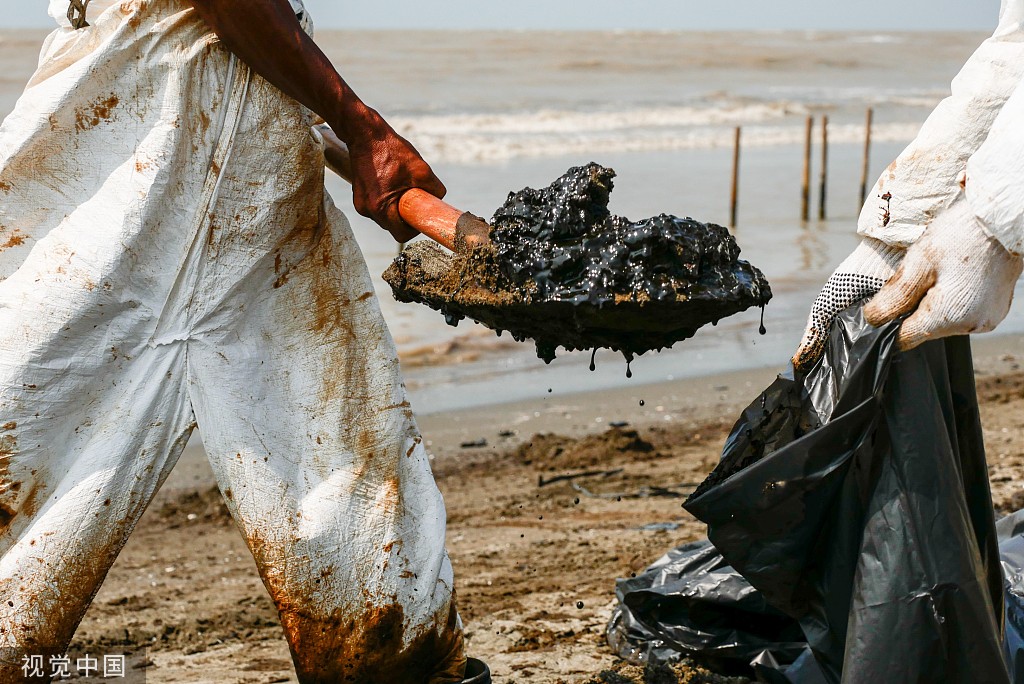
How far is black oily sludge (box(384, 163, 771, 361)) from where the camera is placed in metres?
2.42

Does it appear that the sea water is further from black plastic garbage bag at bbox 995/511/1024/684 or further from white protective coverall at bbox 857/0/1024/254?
white protective coverall at bbox 857/0/1024/254

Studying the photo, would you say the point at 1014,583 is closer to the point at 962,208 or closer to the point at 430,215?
the point at 962,208

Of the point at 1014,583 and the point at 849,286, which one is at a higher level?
the point at 849,286

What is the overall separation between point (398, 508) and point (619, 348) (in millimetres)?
694

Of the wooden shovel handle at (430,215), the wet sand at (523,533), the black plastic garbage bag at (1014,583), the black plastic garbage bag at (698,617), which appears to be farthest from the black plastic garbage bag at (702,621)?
the wooden shovel handle at (430,215)

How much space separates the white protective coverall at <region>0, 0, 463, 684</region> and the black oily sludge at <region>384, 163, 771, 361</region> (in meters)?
0.44

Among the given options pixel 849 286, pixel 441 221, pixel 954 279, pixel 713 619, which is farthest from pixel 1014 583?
pixel 441 221

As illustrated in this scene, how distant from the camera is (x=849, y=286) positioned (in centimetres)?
306

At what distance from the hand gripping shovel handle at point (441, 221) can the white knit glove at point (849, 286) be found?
989 millimetres

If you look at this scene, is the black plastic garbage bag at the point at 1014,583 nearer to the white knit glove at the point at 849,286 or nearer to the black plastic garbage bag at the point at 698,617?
the black plastic garbage bag at the point at 698,617

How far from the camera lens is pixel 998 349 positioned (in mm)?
8836

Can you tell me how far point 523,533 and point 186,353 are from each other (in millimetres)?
2789

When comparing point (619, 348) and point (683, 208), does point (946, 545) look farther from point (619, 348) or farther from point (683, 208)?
point (683, 208)

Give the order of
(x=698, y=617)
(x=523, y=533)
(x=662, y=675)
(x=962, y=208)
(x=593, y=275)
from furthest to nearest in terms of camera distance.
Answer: (x=523, y=533) < (x=698, y=617) < (x=662, y=675) < (x=962, y=208) < (x=593, y=275)
